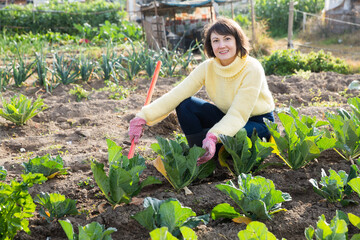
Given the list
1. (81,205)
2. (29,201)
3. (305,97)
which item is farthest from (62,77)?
(29,201)

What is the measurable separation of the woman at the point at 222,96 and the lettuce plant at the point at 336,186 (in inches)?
25.1

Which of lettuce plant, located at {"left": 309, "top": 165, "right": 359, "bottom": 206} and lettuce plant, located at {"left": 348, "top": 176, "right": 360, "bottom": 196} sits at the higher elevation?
lettuce plant, located at {"left": 348, "top": 176, "right": 360, "bottom": 196}

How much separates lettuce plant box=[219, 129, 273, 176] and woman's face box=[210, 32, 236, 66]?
1.71 ft

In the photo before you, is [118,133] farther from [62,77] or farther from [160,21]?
[160,21]

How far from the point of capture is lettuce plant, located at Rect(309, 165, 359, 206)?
101 inches

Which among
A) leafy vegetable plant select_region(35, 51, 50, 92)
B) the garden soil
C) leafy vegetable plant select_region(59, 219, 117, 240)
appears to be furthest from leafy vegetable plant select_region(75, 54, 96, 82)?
leafy vegetable plant select_region(59, 219, 117, 240)

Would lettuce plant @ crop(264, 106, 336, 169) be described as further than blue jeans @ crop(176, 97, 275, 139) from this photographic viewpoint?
No

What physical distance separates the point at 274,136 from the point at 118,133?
1735 mm

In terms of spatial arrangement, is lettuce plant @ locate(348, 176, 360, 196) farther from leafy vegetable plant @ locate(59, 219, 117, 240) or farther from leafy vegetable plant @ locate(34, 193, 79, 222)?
leafy vegetable plant @ locate(34, 193, 79, 222)

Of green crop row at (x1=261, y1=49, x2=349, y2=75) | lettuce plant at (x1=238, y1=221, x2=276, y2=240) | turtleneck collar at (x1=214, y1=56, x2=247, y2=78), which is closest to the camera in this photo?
lettuce plant at (x1=238, y1=221, x2=276, y2=240)

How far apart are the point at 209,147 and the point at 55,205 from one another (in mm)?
945

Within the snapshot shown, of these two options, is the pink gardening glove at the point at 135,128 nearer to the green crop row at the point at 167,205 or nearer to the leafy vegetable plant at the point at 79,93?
the green crop row at the point at 167,205

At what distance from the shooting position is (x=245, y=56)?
10.2 feet

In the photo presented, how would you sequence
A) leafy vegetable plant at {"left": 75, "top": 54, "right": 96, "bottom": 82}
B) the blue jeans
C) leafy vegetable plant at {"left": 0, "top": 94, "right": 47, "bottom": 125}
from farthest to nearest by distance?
leafy vegetable plant at {"left": 75, "top": 54, "right": 96, "bottom": 82}, leafy vegetable plant at {"left": 0, "top": 94, "right": 47, "bottom": 125}, the blue jeans
